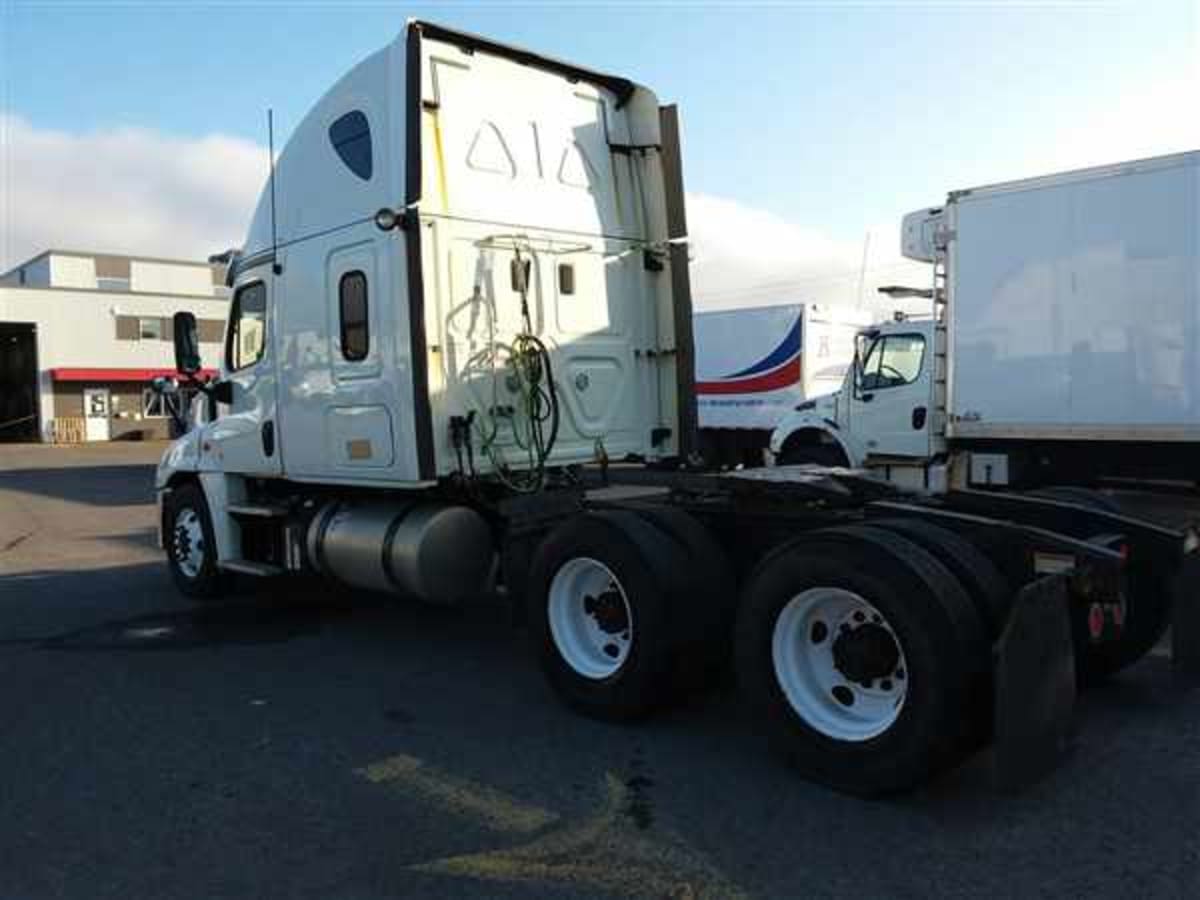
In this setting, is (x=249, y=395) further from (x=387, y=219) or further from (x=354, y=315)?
(x=387, y=219)

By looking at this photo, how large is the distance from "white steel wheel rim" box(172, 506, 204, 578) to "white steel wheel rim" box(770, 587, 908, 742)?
18.5 ft

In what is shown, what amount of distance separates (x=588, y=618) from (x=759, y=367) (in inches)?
519

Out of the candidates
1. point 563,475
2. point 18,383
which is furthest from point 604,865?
point 18,383

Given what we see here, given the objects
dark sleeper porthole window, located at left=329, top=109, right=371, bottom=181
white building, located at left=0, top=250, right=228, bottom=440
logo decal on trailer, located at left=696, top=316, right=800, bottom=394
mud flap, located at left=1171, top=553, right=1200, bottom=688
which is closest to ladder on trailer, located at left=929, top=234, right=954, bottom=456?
logo decal on trailer, located at left=696, top=316, right=800, bottom=394

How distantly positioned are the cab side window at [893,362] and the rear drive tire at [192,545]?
8104 millimetres

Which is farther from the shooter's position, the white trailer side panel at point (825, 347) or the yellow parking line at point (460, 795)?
the white trailer side panel at point (825, 347)

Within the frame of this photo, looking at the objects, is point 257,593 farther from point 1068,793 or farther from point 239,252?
point 1068,793

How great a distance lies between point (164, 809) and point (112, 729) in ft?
4.03

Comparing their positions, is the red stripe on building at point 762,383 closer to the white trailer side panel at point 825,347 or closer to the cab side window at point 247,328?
the white trailer side panel at point 825,347

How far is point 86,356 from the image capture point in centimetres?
4759

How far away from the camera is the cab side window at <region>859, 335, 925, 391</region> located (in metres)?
12.5

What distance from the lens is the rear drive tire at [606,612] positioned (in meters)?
4.88

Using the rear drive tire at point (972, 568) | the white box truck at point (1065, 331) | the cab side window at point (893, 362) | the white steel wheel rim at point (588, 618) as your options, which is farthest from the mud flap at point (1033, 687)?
the cab side window at point (893, 362)

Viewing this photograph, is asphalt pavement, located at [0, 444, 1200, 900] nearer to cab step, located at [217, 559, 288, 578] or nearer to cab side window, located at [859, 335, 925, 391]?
cab step, located at [217, 559, 288, 578]
